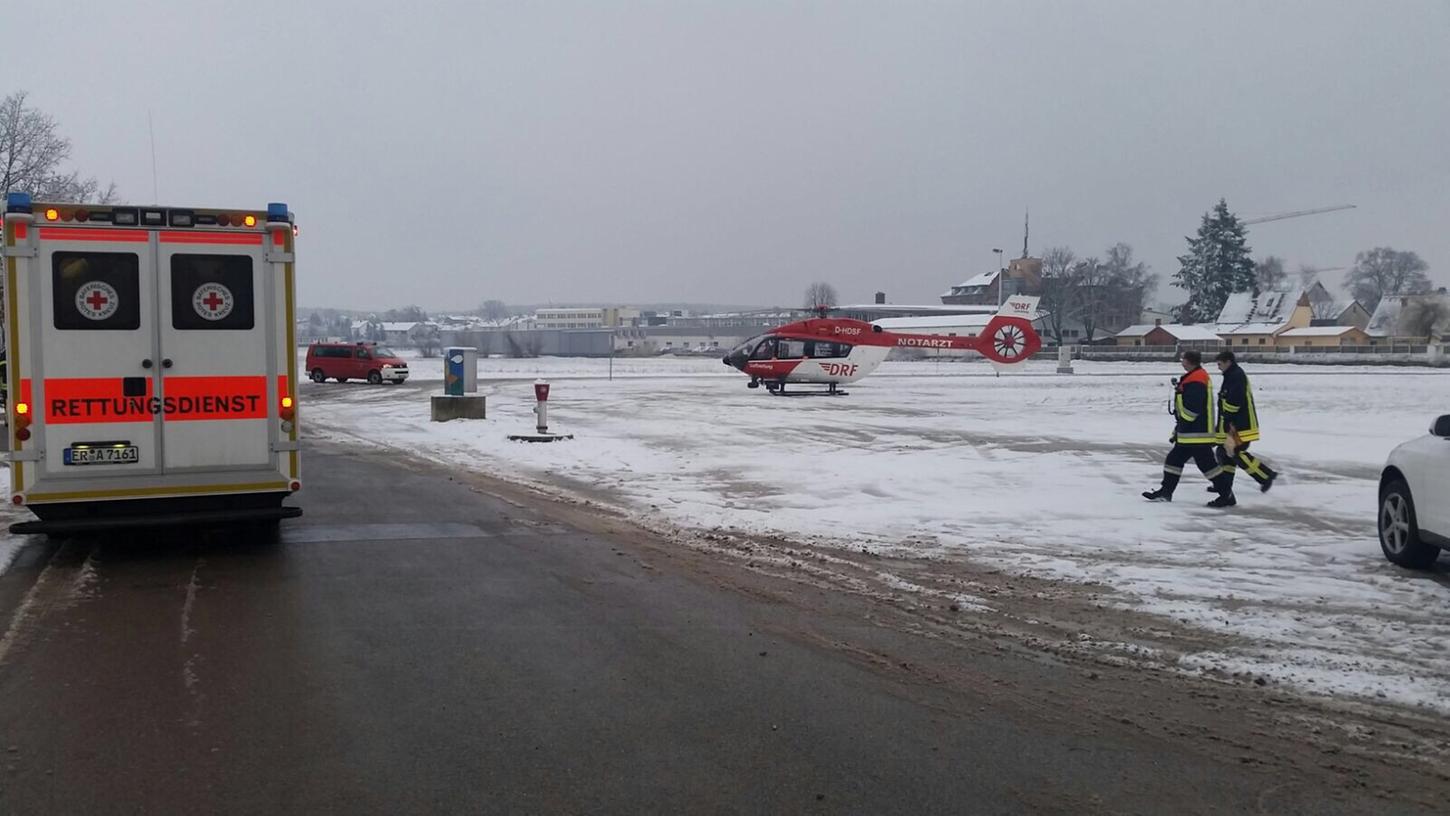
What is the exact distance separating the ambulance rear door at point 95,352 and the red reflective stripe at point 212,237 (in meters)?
0.17

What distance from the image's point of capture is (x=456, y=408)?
82.4 ft

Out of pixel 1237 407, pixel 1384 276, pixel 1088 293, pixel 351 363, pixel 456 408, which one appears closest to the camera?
pixel 1237 407

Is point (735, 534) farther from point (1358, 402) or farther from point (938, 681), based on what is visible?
point (1358, 402)

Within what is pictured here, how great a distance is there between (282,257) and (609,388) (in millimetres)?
34004

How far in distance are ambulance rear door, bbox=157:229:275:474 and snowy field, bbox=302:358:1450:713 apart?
4.34m

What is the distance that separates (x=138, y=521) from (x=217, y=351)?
1.57 meters

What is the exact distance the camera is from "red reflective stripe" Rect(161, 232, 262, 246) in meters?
9.26

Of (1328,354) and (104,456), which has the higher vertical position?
(1328,354)

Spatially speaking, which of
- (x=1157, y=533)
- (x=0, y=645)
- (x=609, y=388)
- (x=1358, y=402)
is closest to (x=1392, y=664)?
(x=1157, y=533)

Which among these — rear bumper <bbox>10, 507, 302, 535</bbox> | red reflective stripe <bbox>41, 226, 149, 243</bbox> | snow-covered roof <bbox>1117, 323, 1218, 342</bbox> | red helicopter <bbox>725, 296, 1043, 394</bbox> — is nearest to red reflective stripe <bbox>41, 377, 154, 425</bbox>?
rear bumper <bbox>10, 507, 302, 535</bbox>

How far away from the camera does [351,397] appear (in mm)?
37062

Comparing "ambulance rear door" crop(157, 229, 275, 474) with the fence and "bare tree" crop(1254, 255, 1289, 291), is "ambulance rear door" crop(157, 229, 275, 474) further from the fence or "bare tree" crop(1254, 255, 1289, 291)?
"bare tree" crop(1254, 255, 1289, 291)

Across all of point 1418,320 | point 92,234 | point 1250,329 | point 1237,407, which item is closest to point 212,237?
point 92,234

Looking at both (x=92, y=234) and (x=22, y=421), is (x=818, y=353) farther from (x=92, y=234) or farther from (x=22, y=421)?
(x=22, y=421)
